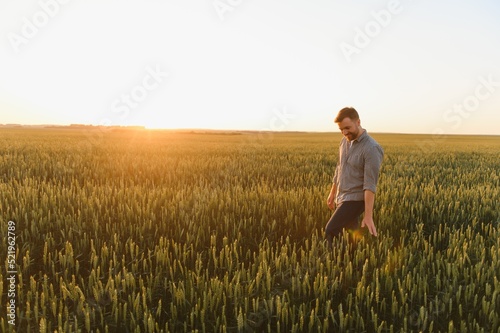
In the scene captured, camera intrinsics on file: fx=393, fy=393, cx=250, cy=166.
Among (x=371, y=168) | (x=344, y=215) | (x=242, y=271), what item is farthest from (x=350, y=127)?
(x=242, y=271)

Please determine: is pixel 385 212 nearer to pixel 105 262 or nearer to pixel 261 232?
pixel 261 232

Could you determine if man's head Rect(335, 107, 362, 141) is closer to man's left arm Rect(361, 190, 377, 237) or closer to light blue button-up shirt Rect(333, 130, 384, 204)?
light blue button-up shirt Rect(333, 130, 384, 204)

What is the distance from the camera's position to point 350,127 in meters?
4.21

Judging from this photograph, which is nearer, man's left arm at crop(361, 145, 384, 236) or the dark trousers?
man's left arm at crop(361, 145, 384, 236)

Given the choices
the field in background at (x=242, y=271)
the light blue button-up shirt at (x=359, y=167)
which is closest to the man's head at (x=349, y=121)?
the light blue button-up shirt at (x=359, y=167)

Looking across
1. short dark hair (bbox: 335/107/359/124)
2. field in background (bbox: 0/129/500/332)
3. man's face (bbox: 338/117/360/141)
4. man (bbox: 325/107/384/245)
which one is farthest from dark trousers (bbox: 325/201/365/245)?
short dark hair (bbox: 335/107/359/124)

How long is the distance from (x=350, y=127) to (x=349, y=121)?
0.21ft

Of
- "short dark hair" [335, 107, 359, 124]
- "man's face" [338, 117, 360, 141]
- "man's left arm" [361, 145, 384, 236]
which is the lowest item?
"man's left arm" [361, 145, 384, 236]

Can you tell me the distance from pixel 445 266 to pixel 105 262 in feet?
11.5

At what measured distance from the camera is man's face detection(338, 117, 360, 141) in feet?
13.8

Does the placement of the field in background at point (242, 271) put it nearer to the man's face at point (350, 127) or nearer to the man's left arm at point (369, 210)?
the man's left arm at point (369, 210)

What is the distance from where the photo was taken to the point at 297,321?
298 cm

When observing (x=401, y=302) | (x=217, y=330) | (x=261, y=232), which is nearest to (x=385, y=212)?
(x=261, y=232)

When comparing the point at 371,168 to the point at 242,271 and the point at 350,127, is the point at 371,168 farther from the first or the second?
the point at 242,271
